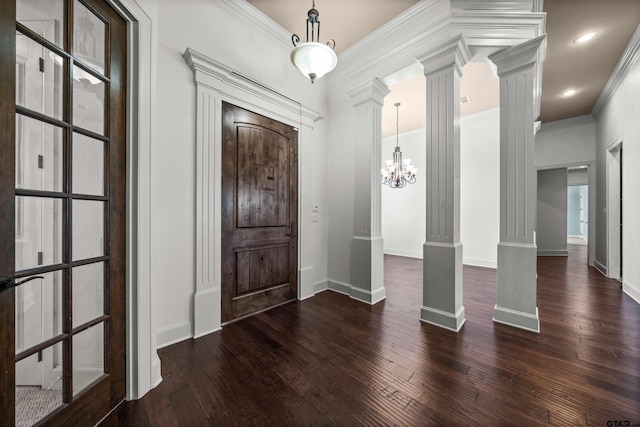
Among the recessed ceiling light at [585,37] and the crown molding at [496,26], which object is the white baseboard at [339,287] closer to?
the crown molding at [496,26]

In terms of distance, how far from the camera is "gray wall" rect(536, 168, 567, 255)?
6.82m

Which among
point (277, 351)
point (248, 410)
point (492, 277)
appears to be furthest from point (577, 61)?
point (248, 410)

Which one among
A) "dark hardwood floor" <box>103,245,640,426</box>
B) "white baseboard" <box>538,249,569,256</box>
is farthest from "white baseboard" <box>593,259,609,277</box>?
"dark hardwood floor" <box>103,245,640,426</box>

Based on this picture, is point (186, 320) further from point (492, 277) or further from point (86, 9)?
point (492, 277)

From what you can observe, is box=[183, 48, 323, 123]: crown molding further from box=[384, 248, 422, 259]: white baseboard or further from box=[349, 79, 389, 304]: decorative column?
box=[384, 248, 422, 259]: white baseboard

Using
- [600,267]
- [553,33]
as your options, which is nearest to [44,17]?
[553,33]

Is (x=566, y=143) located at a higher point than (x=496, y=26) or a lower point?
lower

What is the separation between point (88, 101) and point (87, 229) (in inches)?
28.3

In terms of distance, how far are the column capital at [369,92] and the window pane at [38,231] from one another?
3.21 metres

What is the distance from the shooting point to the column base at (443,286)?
2477 millimetres

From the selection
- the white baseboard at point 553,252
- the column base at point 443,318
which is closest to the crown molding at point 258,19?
the column base at point 443,318

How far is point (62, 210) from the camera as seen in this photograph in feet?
4.09

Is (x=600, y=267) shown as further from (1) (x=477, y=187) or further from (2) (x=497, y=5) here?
(2) (x=497, y=5)

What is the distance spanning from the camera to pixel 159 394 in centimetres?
158
